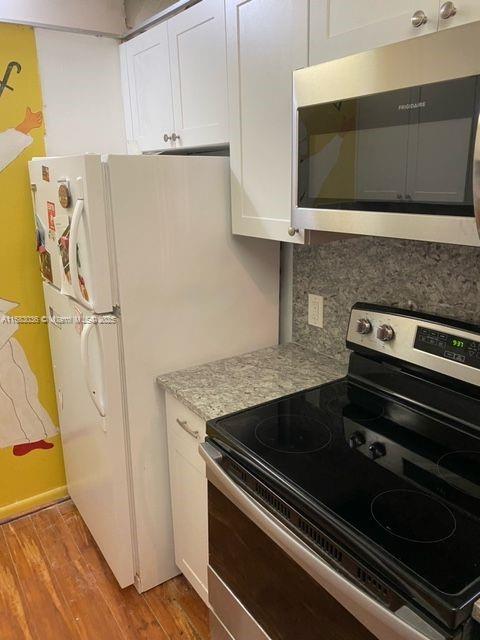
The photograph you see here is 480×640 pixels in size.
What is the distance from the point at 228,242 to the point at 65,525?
1.60 meters

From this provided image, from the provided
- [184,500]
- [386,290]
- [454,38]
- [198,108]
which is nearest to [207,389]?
[184,500]

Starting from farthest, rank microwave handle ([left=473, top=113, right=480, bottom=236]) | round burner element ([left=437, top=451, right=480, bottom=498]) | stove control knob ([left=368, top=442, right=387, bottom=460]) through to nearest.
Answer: stove control knob ([left=368, top=442, right=387, bottom=460]), round burner element ([left=437, top=451, right=480, bottom=498]), microwave handle ([left=473, top=113, right=480, bottom=236])

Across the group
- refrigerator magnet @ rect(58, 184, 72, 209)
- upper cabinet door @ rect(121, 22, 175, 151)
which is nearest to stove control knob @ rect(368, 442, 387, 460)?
refrigerator magnet @ rect(58, 184, 72, 209)

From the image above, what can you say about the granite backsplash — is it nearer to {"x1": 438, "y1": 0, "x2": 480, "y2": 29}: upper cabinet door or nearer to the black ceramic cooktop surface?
the black ceramic cooktop surface

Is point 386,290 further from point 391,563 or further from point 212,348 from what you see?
point 391,563

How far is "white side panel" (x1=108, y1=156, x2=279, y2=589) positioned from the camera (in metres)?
1.58

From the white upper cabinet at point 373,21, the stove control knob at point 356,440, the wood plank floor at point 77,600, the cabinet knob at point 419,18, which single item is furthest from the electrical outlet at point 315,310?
the wood plank floor at point 77,600

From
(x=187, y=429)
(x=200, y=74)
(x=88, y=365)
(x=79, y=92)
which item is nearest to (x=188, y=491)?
(x=187, y=429)

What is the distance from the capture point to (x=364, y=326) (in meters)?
1.51

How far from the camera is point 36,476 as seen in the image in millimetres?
2465

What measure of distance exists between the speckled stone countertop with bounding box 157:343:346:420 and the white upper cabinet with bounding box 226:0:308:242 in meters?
0.49

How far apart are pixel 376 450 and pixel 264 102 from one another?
102 centimetres

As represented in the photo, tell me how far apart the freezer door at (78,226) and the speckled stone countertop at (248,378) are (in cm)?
38

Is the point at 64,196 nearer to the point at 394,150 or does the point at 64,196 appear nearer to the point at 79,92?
the point at 79,92
